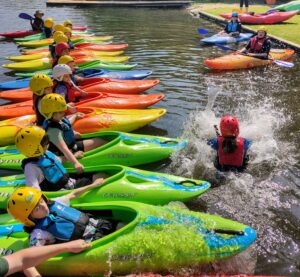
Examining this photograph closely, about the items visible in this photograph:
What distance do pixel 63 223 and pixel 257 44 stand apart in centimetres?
951

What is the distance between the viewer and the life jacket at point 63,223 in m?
3.76

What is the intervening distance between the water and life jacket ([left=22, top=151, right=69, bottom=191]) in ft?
6.14

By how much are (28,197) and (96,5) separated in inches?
1034

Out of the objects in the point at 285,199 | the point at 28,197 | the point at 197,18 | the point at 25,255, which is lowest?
the point at 285,199

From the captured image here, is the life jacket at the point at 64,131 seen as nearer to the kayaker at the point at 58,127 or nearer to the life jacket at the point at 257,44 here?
the kayaker at the point at 58,127

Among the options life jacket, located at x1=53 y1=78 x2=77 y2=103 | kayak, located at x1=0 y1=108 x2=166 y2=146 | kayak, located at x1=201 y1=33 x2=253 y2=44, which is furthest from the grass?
life jacket, located at x1=53 y1=78 x2=77 y2=103

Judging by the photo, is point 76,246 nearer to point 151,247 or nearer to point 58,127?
point 151,247

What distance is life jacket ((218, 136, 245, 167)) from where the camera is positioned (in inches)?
220

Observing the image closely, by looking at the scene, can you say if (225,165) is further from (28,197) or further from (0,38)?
(0,38)

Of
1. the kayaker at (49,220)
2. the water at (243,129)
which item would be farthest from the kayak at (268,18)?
the kayaker at (49,220)

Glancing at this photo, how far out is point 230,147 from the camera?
5.56 m

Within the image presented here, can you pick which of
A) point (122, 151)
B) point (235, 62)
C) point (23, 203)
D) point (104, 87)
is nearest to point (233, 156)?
point (122, 151)

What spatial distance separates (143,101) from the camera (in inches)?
322

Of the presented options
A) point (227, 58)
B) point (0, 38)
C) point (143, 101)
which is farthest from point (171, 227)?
point (0, 38)
